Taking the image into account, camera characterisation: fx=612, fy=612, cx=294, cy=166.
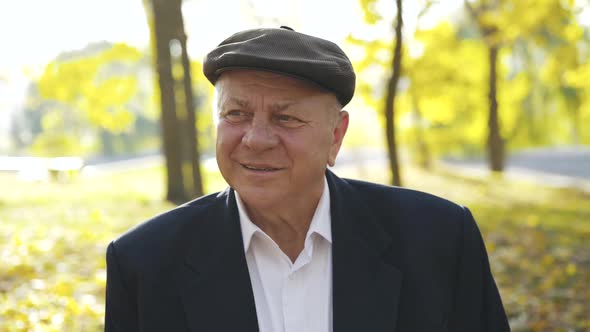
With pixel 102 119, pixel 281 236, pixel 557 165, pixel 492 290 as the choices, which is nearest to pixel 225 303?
pixel 281 236

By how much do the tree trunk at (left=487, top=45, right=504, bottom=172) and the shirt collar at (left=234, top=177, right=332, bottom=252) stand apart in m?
18.1

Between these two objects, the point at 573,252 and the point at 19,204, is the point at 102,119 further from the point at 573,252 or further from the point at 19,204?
the point at 573,252

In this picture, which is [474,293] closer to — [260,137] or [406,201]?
[406,201]

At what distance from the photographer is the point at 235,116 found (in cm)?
211

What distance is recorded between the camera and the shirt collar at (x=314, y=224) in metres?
2.26

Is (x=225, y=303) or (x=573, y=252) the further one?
(x=573, y=252)

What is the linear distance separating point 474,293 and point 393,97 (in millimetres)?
10000

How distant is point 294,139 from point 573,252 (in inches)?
267

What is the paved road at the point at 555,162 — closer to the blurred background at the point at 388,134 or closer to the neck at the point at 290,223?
the blurred background at the point at 388,134

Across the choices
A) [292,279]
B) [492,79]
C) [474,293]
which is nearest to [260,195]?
[292,279]

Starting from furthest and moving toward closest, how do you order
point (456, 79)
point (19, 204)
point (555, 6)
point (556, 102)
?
point (556, 102) < point (456, 79) < point (19, 204) < point (555, 6)

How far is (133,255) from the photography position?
2.23 meters

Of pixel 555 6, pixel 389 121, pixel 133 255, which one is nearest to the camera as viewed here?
pixel 133 255

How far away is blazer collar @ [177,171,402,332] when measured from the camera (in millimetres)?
2146
